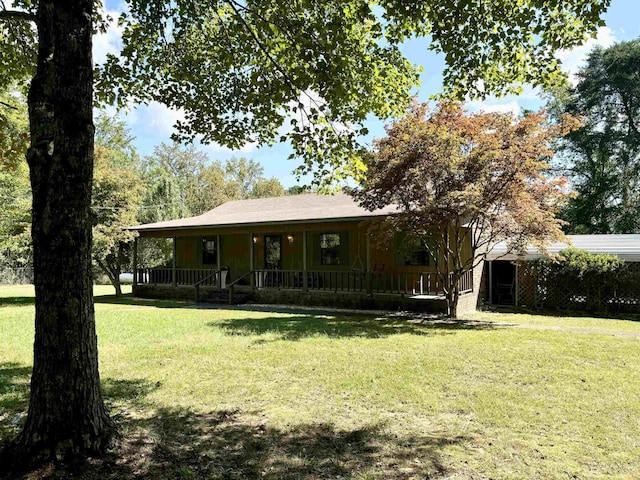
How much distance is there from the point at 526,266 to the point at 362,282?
654 centimetres

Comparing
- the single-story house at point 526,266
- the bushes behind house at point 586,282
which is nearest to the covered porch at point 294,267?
the single-story house at point 526,266

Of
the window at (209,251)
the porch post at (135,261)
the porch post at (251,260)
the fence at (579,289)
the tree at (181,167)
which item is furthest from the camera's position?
the tree at (181,167)

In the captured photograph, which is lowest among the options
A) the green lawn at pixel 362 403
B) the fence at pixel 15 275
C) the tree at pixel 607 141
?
A: the green lawn at pixel 362 403

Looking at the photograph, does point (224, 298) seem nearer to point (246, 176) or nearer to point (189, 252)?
point (189, 252)

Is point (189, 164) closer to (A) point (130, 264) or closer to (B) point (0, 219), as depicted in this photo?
(A) point (130, 264)

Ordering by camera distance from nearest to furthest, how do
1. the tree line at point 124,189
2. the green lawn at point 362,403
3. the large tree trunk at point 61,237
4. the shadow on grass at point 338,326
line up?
the large tree trunk at point 61,237, the green lawn at point 362,403, the shadow on grass at point 338,326, the tree line at point 124,189

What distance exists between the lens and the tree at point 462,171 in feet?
35.6

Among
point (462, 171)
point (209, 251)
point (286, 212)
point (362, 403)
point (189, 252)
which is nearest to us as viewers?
point (362, 403)

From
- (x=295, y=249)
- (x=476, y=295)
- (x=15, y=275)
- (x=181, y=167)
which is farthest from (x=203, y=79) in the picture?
(x=181, y=167)

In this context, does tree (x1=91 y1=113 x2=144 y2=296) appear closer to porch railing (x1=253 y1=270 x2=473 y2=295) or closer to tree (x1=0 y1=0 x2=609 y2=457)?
porch railing (x1=253 y1=270 x2=473 y2=295)

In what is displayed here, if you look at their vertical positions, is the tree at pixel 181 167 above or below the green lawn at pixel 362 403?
above

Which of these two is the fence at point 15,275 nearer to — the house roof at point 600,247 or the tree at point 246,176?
the tree at point 246,176

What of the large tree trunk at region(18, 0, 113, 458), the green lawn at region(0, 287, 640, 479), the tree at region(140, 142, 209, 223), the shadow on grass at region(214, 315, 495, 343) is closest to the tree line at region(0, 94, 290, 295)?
the tree at region(140, 142, 209, 223)

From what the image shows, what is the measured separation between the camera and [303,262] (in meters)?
16.5
